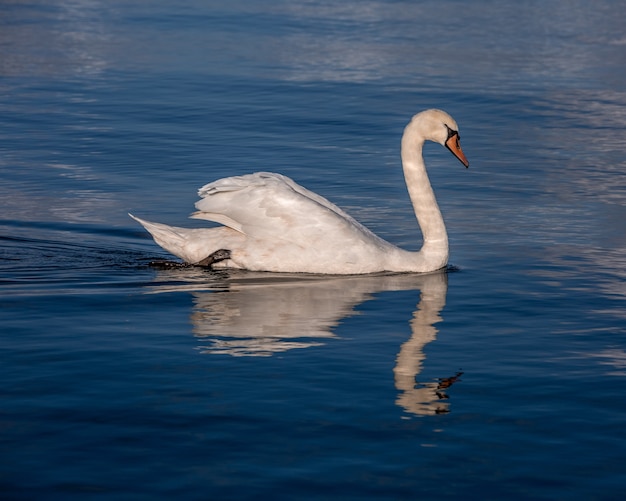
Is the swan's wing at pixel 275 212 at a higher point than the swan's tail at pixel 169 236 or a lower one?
higher

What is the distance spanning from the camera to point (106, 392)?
330 inches

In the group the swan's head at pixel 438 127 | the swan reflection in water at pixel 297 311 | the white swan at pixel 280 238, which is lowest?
the swan reflection in water at pixel 297 311

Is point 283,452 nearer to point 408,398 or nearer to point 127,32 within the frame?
point 408,398

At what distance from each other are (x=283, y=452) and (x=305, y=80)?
51.9 feet

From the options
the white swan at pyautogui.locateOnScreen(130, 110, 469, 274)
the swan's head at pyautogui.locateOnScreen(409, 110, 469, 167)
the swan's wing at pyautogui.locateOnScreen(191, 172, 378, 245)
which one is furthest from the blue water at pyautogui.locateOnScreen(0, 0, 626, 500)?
the swan's head at pyautogui.locateOnScreen(409, 110, 469, 167)

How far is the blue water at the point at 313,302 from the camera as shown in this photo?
7418 millimetres

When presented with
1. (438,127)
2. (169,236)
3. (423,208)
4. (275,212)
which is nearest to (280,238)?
(275,212)

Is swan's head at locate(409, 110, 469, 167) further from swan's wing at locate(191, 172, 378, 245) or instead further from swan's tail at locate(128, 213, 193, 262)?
swan's tail at locate(128, 213, 193, 262)

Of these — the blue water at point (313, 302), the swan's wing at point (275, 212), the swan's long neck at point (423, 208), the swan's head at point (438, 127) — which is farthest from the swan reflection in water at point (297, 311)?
the swan's head at point (438, 127)

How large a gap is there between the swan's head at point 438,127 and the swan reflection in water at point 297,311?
137cm

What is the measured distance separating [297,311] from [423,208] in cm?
250

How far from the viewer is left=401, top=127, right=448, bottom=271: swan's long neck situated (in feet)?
39.6

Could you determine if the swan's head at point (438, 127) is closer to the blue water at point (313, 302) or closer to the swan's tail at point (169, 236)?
the blue water at point (313, 302)

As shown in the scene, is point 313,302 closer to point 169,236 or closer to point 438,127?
point 169,236
